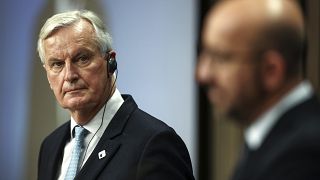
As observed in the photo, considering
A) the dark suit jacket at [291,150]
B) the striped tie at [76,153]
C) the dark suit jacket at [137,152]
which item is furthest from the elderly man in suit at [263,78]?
the striped tie at [76,153]

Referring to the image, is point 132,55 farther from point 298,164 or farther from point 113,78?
point 298,164

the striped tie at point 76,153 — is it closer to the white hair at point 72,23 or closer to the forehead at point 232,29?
the white hair at point 72,23

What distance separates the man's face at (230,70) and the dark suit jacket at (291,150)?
62 mm

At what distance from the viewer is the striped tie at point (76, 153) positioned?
1801 mm

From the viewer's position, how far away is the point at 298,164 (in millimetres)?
975

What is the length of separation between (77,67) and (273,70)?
0.93 meters

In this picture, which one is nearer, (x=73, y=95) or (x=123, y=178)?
(x=123, y=178)

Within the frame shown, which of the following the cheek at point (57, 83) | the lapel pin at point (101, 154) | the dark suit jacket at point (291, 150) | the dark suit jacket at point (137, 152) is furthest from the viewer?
the cheek at point (57, 83)

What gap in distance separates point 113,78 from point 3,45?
4.42 ft

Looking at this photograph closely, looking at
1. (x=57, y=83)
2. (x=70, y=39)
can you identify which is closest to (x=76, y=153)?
(x=57, y=83)

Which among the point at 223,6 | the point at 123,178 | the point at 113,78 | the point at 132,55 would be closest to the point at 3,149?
the point at 132,55

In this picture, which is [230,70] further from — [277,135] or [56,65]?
[56,65]

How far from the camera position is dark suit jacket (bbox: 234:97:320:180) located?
973 millimetres

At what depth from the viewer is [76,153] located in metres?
1.83
